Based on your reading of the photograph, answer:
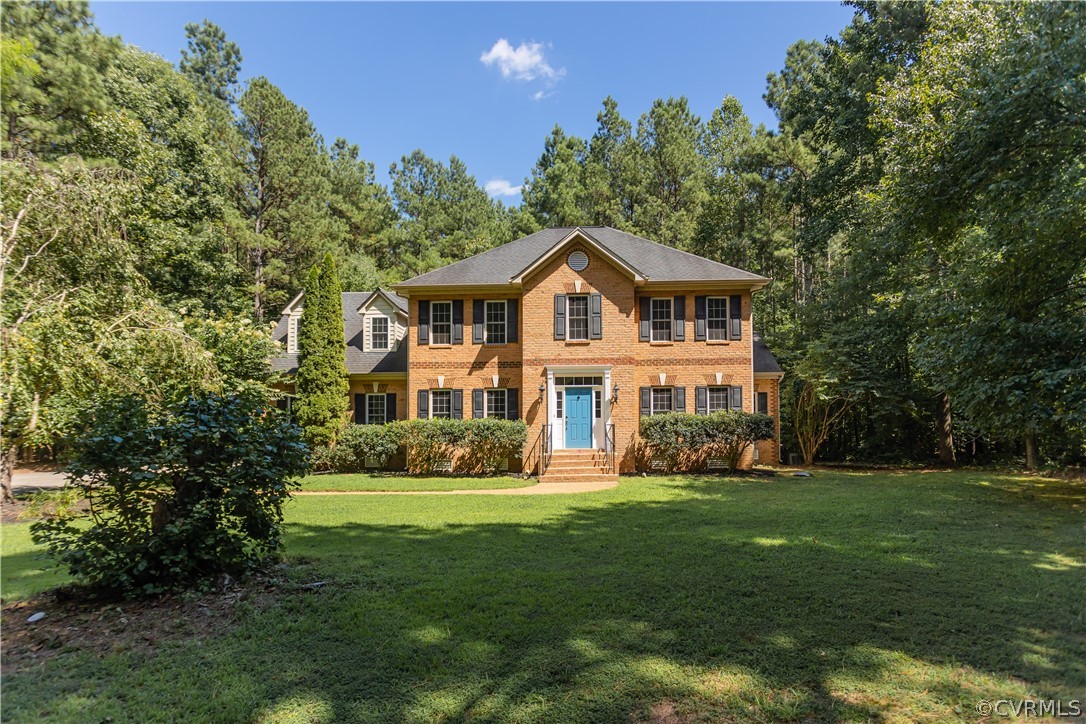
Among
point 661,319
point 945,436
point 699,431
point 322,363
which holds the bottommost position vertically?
point 945,436

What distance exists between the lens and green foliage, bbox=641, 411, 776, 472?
50.4 feet

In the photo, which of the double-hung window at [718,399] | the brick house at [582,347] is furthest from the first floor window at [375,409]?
the double-hung window at [718,399]

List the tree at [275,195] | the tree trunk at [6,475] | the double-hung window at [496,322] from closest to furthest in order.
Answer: the tree trunk at [6,475]
the double-hung window at [496,322]
the tree at [275,195]

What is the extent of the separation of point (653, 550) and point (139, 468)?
5764 millimetres

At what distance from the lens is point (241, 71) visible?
30.9m

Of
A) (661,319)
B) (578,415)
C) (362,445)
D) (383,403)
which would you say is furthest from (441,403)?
(661,319)

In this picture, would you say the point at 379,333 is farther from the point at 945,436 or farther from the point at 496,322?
the point at 945,436

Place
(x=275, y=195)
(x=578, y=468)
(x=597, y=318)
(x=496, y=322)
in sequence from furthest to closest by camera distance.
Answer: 1. (x=275, y=195)
2. (x=496, y=322)
3. (x=597, y=318)
4. (x=578, y=468)

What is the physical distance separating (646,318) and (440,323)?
272 inches

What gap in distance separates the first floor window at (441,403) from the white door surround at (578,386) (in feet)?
11.3

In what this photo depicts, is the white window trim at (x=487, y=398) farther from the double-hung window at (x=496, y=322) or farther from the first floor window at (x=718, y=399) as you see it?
the first floor window at (x=718, y=399)

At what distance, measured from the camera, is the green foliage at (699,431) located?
1536 centimetres

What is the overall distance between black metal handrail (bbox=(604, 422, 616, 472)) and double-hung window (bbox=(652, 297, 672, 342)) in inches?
134

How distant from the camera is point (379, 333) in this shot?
779 inches
